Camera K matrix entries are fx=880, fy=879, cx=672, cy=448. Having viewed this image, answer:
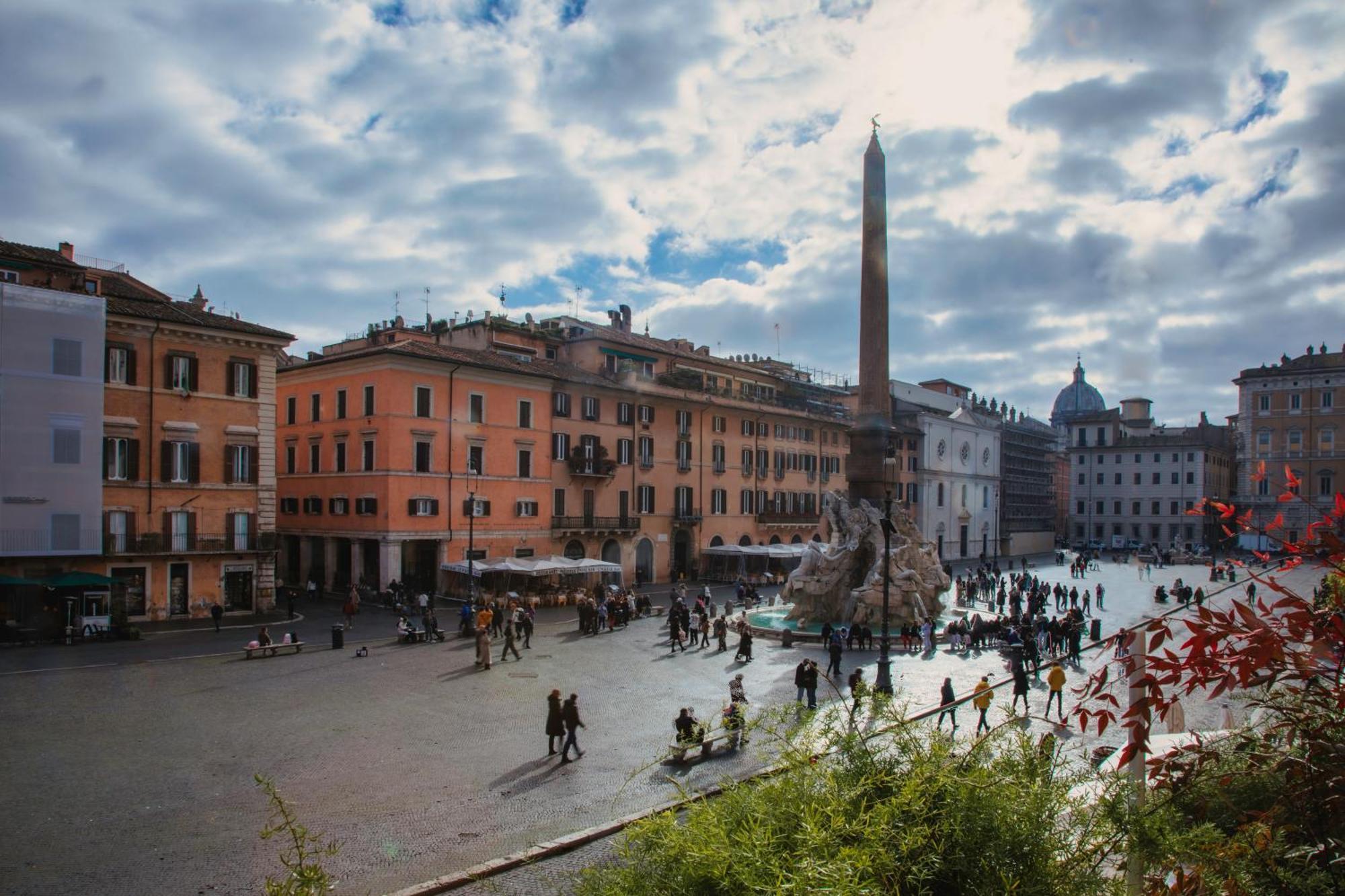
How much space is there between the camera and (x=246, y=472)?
97.8 ft

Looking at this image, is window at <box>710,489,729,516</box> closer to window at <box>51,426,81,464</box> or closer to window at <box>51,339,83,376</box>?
window at <box>51,426,81,464</box>

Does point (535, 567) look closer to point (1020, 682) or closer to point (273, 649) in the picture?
point (273, 649)

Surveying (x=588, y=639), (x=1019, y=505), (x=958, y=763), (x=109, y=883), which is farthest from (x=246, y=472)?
(x=1019, y=505)

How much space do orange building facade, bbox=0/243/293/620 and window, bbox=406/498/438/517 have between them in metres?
5.14

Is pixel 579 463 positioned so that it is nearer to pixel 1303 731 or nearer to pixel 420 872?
pixel 420 872

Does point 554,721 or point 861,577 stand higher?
point 861,577

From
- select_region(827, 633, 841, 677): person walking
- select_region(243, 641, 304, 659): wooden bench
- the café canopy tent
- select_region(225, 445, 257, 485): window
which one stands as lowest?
select_region(243, 641, 304, 659): wooden bench

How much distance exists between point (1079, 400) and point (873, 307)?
103486mm

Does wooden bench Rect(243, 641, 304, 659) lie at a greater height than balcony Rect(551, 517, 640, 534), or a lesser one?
lesser

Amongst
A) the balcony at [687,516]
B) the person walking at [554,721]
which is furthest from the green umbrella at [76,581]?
the balcony at [687,516]

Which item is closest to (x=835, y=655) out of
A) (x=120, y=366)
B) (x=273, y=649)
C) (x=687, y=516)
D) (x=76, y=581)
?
(x=273, y=649)

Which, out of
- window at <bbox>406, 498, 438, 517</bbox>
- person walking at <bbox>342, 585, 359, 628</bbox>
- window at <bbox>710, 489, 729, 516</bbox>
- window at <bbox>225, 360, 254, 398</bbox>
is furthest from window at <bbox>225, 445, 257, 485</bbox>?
window at <bbox>710, 489, 729, 516</bbox>

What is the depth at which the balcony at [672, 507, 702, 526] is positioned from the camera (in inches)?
1773

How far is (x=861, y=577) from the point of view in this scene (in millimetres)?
29688
